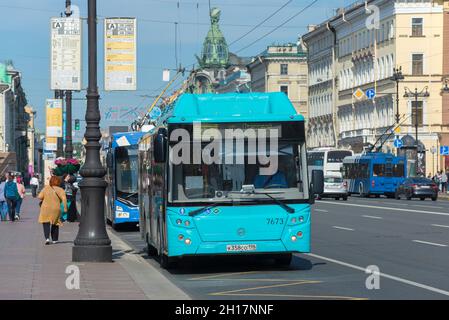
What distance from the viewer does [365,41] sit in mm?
104062

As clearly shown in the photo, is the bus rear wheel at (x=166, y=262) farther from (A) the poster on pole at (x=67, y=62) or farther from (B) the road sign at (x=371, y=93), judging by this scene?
(B) the road sign at (x=371, y=93)

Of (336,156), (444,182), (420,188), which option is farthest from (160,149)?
(336,156)

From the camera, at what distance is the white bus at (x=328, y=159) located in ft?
257

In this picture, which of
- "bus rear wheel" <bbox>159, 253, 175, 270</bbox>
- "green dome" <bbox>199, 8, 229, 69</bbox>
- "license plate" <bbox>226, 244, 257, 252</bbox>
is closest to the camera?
"license plate" <bbox>226, 244, 257, 252</bbox>

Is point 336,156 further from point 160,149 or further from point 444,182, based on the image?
point 160,149

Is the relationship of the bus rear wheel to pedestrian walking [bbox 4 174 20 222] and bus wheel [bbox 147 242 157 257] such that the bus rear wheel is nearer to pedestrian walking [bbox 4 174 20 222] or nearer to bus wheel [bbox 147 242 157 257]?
bus wheel [bbox 147 242 157 257]

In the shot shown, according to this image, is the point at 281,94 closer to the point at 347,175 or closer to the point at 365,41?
the point at 347,175

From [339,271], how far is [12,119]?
383 feet

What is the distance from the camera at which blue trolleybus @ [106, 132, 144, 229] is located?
3531 centimetres

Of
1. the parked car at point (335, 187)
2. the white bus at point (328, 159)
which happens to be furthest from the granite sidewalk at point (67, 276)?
the white bus at point (328, 159)

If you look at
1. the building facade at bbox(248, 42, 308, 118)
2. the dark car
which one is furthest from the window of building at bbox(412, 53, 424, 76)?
the building facade at bbox(248, 42, 308, 118)

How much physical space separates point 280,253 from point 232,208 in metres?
1.22

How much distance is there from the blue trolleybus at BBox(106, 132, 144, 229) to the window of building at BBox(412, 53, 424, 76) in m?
60.4
